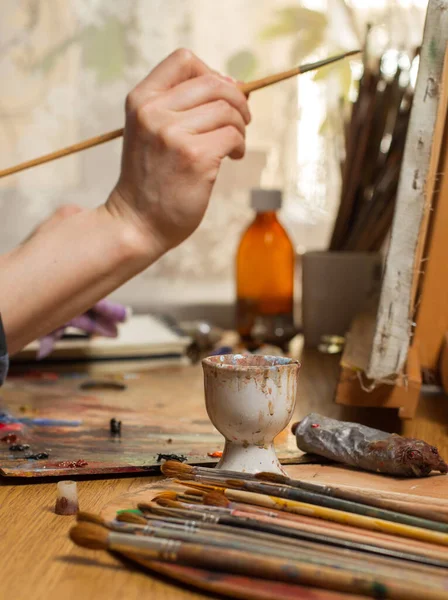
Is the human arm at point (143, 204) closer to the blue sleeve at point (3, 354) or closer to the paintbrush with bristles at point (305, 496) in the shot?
the blue sleeve at point (3, 354)

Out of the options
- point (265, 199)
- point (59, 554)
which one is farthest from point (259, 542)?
point (265, 199)

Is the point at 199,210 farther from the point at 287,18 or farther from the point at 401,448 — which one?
the point at 287,18

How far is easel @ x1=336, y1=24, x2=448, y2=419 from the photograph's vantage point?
79cm

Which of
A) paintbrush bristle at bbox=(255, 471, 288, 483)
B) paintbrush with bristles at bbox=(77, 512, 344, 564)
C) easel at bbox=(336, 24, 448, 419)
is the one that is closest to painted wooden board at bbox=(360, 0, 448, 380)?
easel at bbox=(336, 24, 448, 419)

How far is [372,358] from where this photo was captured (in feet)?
2.61

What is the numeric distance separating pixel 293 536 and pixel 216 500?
0.24ft

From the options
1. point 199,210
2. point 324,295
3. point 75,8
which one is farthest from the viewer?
point 75,8

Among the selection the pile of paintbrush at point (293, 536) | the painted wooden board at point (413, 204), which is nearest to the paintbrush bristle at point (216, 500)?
the pile of paintbrush at point (293, 536)

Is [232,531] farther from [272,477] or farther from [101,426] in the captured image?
[101,426]

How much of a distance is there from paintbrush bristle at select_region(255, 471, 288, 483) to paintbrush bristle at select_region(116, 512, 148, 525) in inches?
4.5

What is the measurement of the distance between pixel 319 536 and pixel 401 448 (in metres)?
0.21

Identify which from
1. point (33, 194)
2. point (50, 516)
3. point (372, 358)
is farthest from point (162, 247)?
point (33, 194)

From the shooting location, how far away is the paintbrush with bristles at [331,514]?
513 mm

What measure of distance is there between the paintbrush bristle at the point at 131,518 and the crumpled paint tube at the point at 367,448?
252 millimetres
